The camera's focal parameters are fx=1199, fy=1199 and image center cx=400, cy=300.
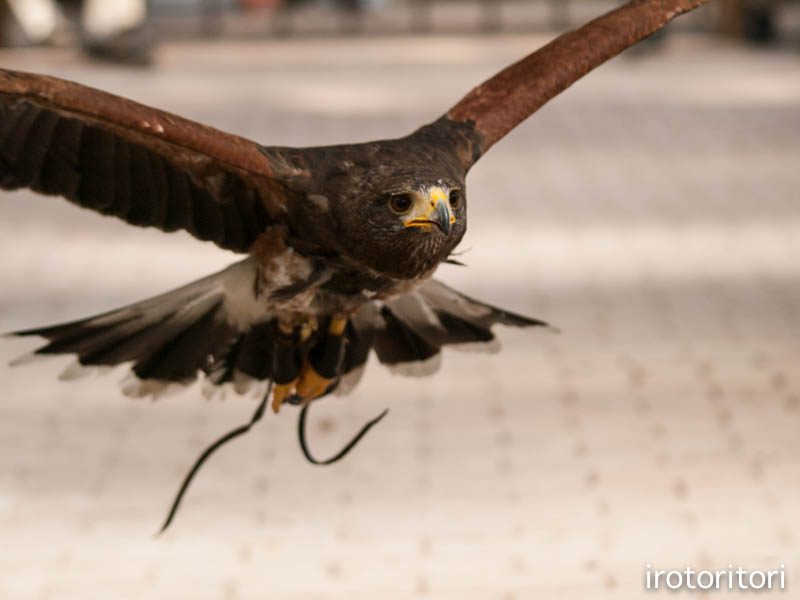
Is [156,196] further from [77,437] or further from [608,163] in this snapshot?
[608,163]

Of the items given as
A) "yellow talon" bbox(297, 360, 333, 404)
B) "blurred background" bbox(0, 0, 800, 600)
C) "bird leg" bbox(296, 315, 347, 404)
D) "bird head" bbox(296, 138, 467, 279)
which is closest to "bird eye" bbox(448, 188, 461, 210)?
"bird head" bbox(296, 138, 467, 279)

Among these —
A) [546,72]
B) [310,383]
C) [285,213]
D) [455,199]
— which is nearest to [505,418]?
[310,383]

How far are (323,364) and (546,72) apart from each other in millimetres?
913

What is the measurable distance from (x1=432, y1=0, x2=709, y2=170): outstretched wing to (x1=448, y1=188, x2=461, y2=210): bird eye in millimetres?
374

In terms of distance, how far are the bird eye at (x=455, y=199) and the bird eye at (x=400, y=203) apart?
0.09m

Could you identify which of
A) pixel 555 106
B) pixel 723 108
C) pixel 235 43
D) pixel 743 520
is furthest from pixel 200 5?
pixel 743 520

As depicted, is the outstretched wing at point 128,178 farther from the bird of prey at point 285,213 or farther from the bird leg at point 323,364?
the bird leg at point 323,364

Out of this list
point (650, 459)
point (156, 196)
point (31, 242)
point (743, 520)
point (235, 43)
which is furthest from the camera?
point (235, 43)

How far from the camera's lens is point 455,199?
8.11 ft

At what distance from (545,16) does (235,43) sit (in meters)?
4.20

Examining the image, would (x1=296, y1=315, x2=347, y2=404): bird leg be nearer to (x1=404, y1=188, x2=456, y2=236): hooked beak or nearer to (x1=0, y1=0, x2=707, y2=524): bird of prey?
(x1=0, y1=0, x2=707, y2=524): bird of prey

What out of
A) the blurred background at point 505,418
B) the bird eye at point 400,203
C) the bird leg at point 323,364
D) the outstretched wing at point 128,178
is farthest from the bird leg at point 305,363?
the blurred background at point 505,418

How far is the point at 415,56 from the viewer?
39.3 feet

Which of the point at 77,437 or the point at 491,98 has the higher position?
the point at 491,98
